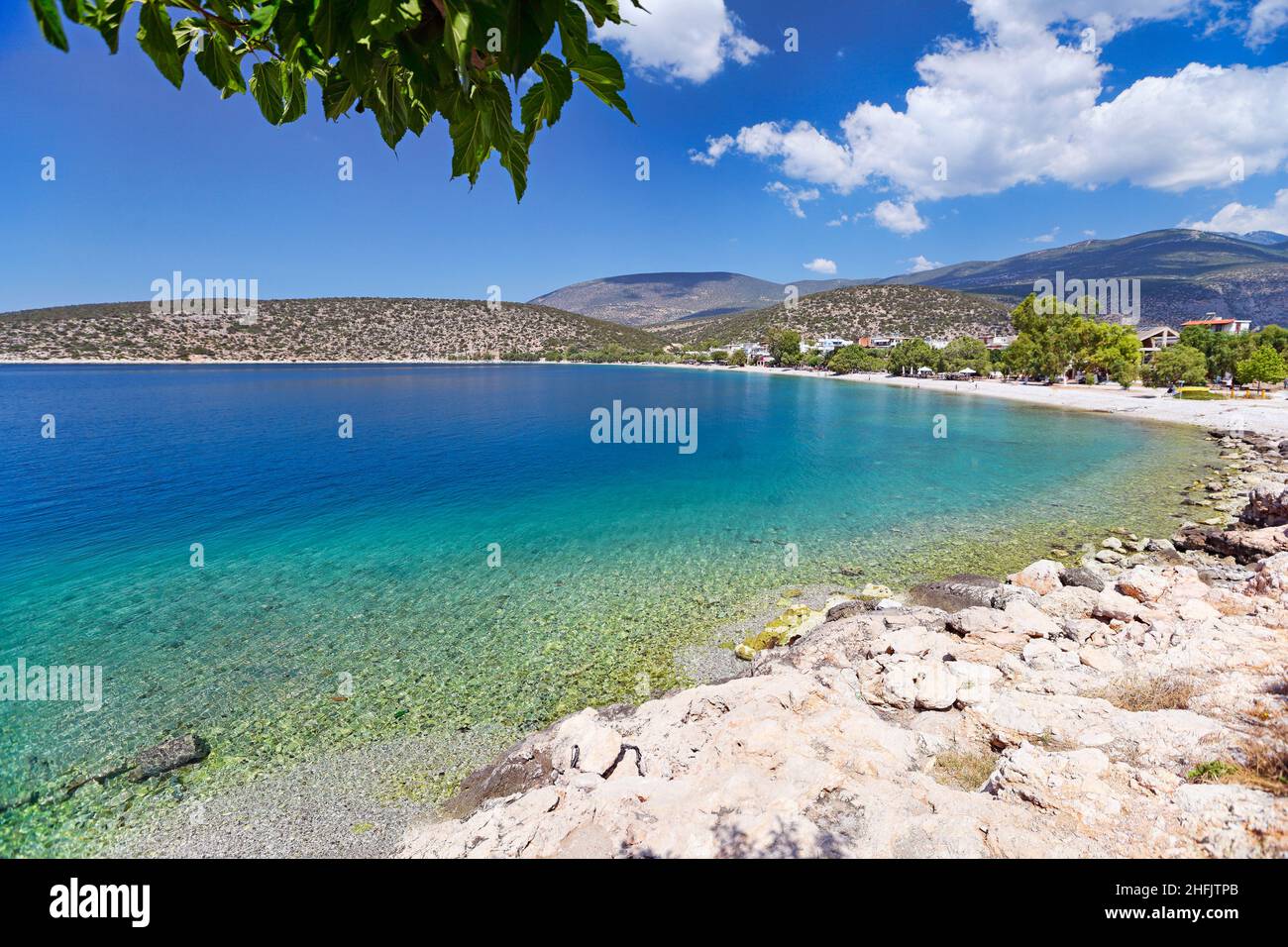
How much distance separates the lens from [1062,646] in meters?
8.70

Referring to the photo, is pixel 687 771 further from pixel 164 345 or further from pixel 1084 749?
pixel 164 345

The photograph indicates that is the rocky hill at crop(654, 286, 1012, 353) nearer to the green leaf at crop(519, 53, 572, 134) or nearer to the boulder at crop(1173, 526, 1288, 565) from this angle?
the boulder at crop(1173, 526, 1288, 565)

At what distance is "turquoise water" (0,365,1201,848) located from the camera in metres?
9.75

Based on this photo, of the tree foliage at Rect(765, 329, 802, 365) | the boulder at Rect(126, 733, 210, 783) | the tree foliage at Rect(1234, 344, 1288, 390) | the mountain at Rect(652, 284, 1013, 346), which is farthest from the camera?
the mountain at Rect(652, 284, 1013, 346)

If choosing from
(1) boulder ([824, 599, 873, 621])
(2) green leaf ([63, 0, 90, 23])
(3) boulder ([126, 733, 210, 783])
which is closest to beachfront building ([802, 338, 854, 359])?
(1) boulder ([824, 599, 873, 621])

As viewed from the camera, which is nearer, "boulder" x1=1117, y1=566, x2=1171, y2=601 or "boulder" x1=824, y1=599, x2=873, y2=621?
"boulder" x1=1117, y1=566, x2=1171, y2=601

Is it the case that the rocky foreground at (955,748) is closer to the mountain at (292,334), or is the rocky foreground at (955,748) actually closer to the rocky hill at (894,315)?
the rocky hill at (894,315)

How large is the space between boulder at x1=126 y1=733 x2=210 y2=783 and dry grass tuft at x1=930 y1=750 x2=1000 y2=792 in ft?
35.4

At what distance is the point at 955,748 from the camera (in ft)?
21.0

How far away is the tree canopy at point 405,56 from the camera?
3.26 ft

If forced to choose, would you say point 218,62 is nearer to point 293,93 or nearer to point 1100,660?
point 293,93

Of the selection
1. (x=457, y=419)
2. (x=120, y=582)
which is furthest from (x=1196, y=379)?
(x=120, y=582)

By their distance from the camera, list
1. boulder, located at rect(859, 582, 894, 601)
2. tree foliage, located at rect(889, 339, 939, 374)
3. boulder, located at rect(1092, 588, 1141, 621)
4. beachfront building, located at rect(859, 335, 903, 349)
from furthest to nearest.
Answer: beachfront building, located at rect(859, 335, 903, 349) → tree foliage, located at rect(889, 339, 939, 374) → boulder, located at rect(859, 582, 894, 601) → boulder, located at rect(1092, 588, 1141, 621)

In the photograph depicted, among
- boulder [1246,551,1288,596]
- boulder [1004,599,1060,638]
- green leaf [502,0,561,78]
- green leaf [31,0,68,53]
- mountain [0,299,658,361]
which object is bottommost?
boulder [1004,599,1060,638]
